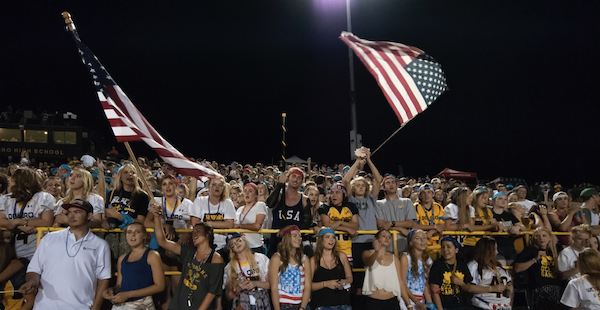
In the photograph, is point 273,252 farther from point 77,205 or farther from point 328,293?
point 77,205

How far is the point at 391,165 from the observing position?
2505 inches

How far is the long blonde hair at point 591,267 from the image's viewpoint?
217 inches

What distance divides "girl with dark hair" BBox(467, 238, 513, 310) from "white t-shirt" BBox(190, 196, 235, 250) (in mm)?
3875

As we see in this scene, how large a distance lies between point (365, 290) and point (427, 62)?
4217 mm

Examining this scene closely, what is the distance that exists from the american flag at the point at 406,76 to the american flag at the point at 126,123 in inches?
147

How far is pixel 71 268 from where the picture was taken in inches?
183

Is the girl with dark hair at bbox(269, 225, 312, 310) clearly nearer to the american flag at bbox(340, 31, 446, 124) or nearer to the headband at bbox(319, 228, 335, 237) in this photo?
the headband at bbox(319, 228, 335, 237)

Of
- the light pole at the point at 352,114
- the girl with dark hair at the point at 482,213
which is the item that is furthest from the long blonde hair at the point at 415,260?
the light pole at the point at 352,114

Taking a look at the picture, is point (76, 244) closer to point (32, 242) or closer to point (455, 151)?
point (32, 242)

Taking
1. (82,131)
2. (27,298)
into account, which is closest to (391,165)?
(82,131)

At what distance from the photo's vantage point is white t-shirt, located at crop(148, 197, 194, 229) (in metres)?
6.29

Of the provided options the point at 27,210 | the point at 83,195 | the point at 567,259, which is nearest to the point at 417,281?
the point at 567,259

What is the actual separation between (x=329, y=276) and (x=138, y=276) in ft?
8.29

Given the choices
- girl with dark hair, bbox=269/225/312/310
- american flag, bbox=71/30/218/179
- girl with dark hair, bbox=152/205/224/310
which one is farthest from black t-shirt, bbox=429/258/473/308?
american flag, bbox=71/30/218/179
